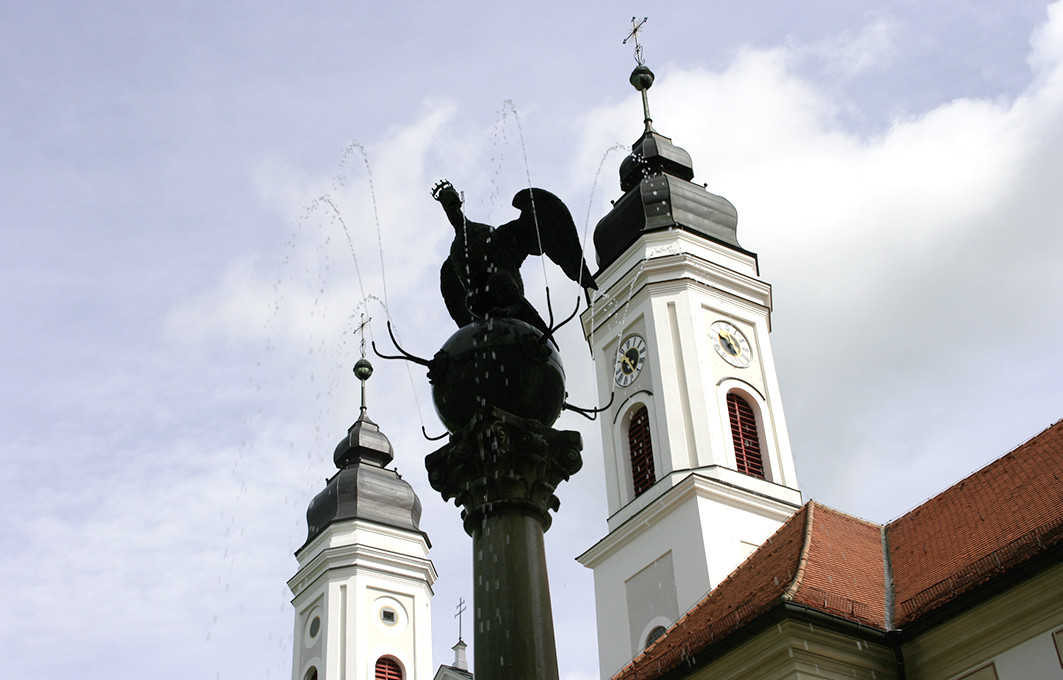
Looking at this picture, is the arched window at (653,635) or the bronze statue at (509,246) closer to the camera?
the bronze statue at (509,246)

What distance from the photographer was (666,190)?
2558cm

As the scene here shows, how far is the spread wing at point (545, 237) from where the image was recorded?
634 centimetres

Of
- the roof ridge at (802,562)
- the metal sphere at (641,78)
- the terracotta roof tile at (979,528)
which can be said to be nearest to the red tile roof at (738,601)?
the roof ridge at (802,562)

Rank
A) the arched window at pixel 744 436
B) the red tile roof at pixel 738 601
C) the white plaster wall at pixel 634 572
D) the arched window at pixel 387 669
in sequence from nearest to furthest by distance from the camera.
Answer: the red tile roof at pixel 738 601
the white plaster wall at pixel 634 572
the arched window at pixel 744 436
the arched window at pixel 387 669

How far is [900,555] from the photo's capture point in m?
15.4

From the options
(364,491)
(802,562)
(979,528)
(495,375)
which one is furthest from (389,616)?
(495,375)

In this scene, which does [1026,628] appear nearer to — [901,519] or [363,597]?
Result: [901,519]

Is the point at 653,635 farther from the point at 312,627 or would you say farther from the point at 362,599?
the point at 312,627

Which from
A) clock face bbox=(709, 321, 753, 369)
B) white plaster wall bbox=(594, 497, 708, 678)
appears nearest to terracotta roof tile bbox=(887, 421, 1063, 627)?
white plaster wall bbox=(594, 497, 708, 678)

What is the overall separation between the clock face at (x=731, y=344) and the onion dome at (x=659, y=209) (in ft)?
7.76

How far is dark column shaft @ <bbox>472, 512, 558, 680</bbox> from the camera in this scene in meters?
5.18

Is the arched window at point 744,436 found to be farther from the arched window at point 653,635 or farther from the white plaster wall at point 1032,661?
the white plaster wall at point 1032,661

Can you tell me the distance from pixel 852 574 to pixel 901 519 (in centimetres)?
255

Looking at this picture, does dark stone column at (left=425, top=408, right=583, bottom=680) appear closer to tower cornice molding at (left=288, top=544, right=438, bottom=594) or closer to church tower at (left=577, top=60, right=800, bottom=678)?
church tower at (left=577, top=60, right=800, bottom=678)
